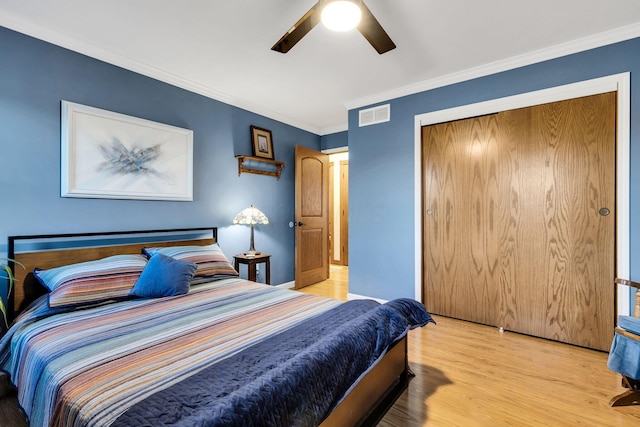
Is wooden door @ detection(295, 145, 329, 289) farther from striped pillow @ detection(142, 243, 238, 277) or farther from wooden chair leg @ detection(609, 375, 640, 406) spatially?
wooden chair leg @ detection(609, 375, 640, 406)

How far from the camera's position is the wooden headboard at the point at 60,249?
205 centimetres

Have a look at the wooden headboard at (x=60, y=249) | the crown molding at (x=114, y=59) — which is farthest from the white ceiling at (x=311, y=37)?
the wooden headboard at (x=60, y=249)

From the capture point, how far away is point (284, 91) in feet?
11.1

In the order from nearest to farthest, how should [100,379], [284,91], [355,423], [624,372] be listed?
[100,379], [355,423], [624,372], [284,91]

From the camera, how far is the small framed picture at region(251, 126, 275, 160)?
12.5 feet

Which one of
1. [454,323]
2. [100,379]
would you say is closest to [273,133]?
[454,323]

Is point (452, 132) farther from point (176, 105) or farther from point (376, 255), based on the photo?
point (176, 105)

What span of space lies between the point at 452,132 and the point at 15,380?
380 cm

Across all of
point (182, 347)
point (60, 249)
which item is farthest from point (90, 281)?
point (182, 347)

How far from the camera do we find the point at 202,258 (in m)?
2.60

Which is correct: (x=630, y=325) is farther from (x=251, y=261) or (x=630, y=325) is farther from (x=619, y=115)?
(x=251, y=261)

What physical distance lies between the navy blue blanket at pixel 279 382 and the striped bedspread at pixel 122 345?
126mm

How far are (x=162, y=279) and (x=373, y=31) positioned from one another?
7.22ft

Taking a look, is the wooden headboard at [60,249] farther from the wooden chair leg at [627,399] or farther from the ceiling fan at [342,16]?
the wooden chair leg at [627,399]
